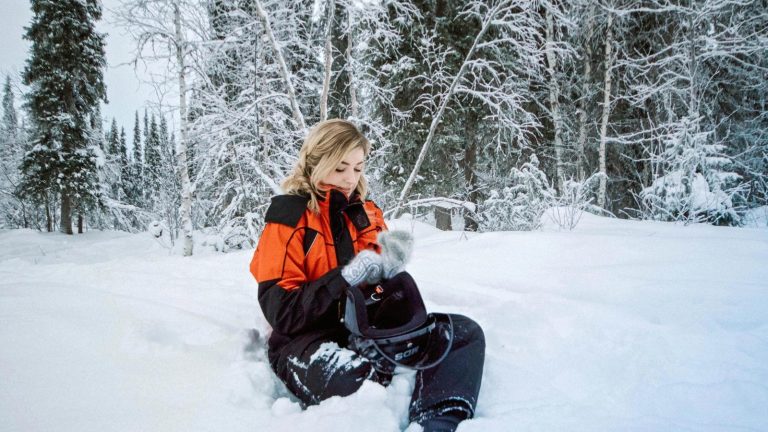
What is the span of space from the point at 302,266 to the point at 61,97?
58.0ft

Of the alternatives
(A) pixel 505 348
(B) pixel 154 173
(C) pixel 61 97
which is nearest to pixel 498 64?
(A) pixel 505 348

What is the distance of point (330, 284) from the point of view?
1.43m

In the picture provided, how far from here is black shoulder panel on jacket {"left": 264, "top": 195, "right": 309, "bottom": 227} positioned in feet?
5.25

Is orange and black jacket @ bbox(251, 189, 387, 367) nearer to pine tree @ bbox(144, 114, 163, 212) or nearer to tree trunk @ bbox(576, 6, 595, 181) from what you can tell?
pine tree @ bbox(144, 114, 163, 212)

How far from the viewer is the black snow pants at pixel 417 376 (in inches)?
50.0

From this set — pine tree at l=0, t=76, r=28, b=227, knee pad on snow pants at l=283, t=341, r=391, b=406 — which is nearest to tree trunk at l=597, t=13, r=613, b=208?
knee pad on snow pants at l=283, t=341, r=391, b=406

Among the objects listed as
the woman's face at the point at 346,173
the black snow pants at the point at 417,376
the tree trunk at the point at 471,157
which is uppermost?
the tree trunk at the point at 471,157

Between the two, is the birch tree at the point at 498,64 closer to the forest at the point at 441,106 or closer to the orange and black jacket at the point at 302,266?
Answer: the forest at the point at 441,106

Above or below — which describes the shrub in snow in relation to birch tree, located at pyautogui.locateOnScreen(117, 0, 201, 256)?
below

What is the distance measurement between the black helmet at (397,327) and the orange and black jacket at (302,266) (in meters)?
0.12

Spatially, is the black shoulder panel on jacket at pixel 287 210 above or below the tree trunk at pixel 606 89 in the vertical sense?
below

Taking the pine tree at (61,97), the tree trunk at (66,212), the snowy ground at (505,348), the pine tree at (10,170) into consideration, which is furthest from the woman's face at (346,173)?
the pine tree at (10,170)

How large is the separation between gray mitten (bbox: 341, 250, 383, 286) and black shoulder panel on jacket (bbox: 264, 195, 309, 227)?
37 centimetres

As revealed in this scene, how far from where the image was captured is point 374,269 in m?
1.43
